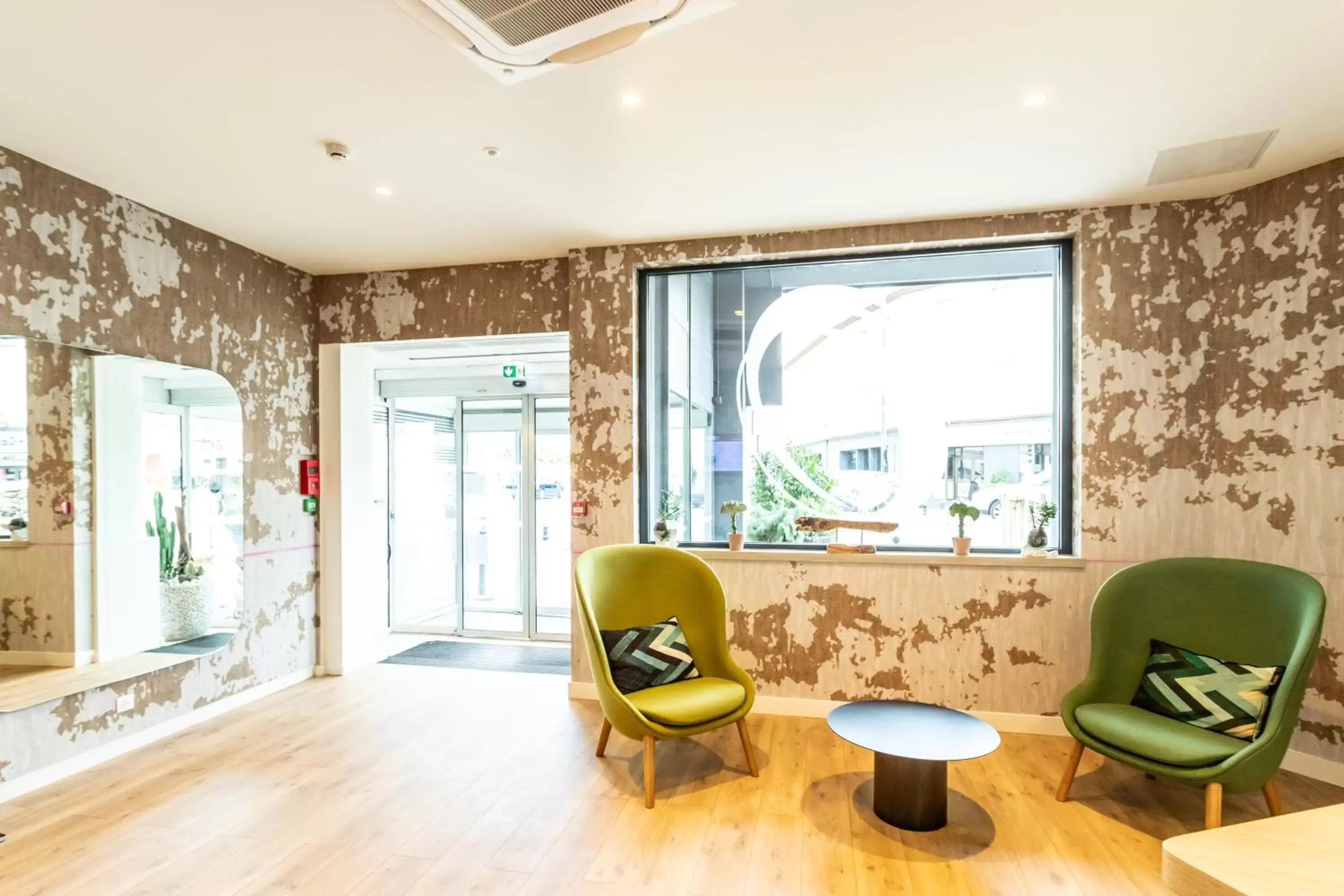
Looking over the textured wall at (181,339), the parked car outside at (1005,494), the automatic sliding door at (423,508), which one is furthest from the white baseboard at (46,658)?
the parked car outside at (1005,494)

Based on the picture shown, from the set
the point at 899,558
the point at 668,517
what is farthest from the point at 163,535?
the point at 899,558

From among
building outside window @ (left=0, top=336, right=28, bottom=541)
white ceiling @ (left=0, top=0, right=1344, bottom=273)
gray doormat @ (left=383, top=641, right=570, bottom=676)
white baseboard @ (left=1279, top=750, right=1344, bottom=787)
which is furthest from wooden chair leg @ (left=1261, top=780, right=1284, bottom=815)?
building outside window @ (left=0, top=336, right=28, bottom=541)

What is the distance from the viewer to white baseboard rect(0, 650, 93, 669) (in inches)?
112

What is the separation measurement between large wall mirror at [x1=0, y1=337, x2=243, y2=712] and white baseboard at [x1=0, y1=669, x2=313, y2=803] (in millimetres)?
323

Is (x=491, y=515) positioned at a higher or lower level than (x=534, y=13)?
lower

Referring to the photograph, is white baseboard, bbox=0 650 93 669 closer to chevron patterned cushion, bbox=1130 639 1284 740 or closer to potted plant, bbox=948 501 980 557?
potted plant, bbox=948 501 980 557

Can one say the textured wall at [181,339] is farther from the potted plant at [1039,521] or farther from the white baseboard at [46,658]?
the potted plant at [1039,521]

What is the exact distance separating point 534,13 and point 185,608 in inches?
145

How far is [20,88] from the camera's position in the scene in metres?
2.34

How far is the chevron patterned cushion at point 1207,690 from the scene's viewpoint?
2527 millimetres

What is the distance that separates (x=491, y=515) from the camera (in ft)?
18.8

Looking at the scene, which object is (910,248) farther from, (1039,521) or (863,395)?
(1039,521)

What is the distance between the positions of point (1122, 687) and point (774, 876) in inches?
72.0

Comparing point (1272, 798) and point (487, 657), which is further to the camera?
point (487, 657)
